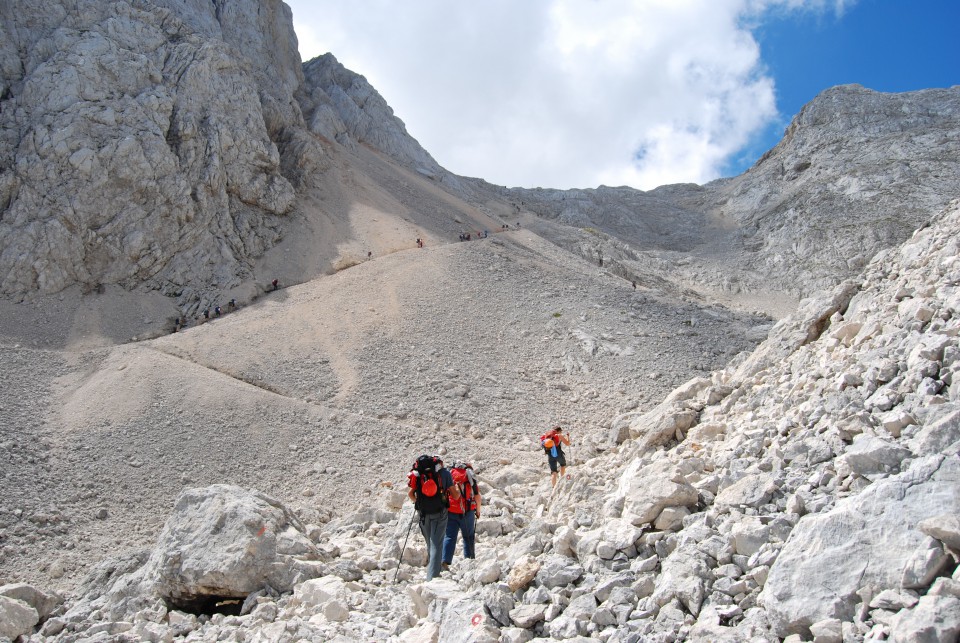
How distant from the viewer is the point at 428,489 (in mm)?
10875

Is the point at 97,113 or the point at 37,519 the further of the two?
the point at 97,113

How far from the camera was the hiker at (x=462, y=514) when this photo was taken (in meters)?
10.9

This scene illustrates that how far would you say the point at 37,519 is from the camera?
755 inches

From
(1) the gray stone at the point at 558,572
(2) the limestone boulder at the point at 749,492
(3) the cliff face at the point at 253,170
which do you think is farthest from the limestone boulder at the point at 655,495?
(3) the cliff face at the point at 253,170

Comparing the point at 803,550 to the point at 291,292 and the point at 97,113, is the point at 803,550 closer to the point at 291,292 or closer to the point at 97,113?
the point at 291,292

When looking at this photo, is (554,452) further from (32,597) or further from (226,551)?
(32,597)

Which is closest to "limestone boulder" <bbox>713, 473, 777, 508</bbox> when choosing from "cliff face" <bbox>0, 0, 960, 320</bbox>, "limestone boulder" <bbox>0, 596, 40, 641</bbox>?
"limestone boulder" <bbox>0, 596, 40, 641</bbox>

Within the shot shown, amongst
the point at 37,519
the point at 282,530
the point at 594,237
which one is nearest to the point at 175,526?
the point at 282,530

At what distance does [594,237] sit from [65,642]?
49.3 meters

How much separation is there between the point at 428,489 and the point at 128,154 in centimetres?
3343

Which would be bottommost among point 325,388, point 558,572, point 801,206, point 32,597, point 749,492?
point 32,597

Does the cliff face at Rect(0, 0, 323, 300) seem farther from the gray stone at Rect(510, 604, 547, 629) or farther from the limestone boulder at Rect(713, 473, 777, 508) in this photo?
the limestone boulder at Rect(713, 473, 777, 508)

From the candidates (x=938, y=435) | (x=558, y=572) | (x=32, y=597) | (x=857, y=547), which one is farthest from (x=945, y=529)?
(x=32, y=597)

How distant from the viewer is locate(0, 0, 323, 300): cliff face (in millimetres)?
35344
